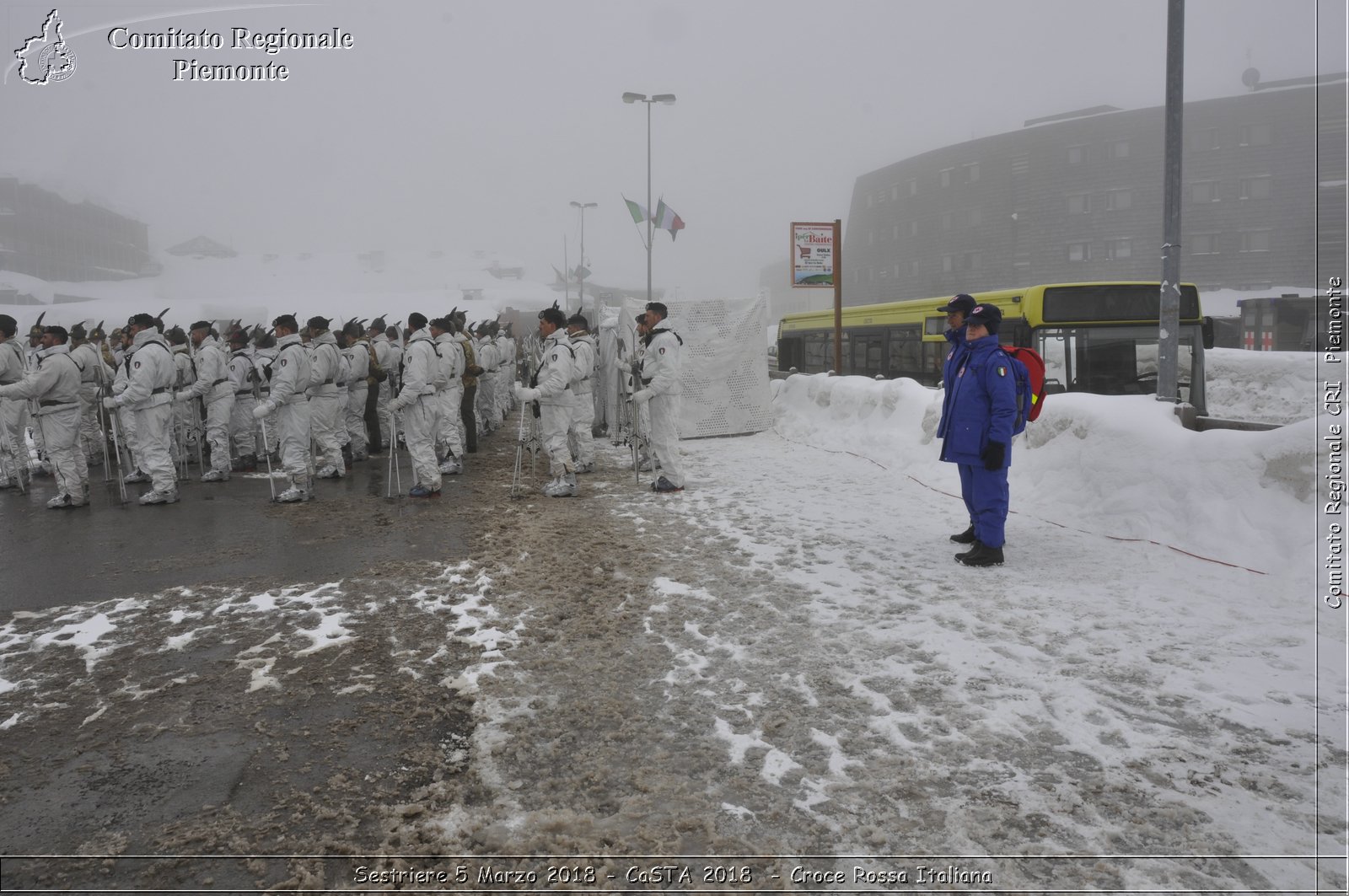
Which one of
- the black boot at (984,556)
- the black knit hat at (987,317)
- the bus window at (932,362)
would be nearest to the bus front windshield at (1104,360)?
the bus window at (932,362)

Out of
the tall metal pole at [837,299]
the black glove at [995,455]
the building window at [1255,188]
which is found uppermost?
the building window at [1255,188]

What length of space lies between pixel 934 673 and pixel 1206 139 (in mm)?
64768

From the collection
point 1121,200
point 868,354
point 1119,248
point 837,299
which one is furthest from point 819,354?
point 1121,200

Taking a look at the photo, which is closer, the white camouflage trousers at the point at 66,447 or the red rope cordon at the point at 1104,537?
the red rope cordon at the point at 1104,537

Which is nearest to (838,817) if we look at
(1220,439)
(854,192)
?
(1220,439)

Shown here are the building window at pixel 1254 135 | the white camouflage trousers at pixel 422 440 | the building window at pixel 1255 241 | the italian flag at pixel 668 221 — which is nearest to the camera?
the white camouflage trousers at pixel 422 440

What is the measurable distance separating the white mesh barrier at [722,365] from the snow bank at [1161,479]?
17.8ft

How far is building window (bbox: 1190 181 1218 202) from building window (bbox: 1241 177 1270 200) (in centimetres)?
151

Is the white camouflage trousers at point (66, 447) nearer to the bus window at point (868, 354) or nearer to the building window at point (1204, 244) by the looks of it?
the bus window at point (868, 354)

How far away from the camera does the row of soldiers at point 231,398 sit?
32.8ft

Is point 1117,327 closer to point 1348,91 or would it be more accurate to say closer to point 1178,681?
point 1348,91

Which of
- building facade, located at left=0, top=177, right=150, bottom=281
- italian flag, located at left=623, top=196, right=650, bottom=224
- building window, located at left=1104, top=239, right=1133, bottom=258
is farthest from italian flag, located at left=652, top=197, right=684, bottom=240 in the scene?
building facade, located at left=0, top=177, right=150, bottom=281

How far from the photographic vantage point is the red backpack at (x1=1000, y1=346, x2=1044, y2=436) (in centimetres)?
659

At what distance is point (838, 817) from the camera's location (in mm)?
3080
